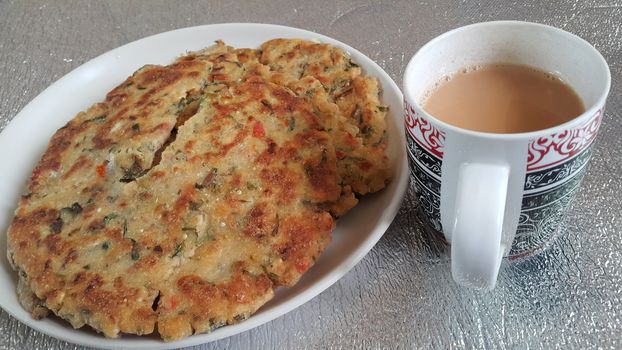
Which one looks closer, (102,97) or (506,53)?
(506,53)

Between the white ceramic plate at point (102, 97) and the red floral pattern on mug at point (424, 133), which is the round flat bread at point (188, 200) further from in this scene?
the red floral pattern on mug at point (424, 133)

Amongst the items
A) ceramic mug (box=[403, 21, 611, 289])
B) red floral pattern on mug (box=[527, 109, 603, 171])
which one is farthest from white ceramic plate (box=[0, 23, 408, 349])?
red floral pattern on mug (box=[527, 109, 603, 171])

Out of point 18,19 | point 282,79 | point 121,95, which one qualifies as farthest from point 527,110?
point 18,19

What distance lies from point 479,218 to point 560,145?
164mm

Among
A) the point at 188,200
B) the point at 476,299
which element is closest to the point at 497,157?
the point at 476,299

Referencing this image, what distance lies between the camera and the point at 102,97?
1.50 meters

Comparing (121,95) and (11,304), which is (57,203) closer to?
(11,304)

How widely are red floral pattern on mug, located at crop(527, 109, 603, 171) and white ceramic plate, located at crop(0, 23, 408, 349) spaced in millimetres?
296

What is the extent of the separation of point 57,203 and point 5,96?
74 centimetres

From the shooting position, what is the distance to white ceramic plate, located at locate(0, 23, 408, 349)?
996 millimetres

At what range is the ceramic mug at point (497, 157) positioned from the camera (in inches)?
33.3

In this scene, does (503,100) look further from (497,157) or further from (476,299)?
(476,299)

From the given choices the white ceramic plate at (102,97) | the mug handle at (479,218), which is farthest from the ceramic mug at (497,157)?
the white ceramic plate at (102,97)

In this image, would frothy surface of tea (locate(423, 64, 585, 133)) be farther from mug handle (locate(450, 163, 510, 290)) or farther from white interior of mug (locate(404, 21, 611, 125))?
mug handle (locate(450, 163, 510, 290))
